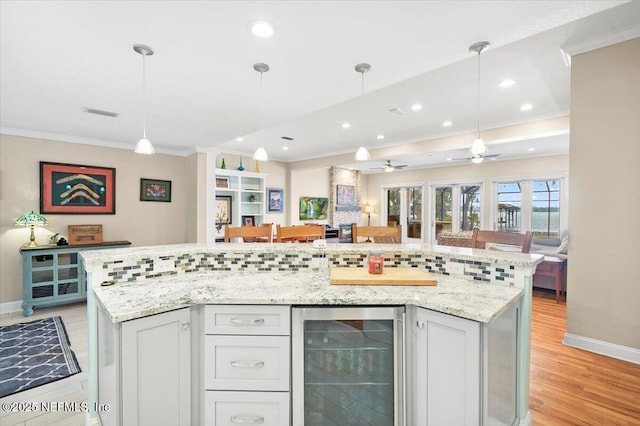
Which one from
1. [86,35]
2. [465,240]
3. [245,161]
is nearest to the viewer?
[86,35]

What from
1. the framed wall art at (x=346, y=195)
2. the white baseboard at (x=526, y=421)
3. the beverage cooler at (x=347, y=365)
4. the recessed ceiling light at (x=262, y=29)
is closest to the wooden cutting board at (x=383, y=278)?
the beverage cooler at (x=347, y=365)

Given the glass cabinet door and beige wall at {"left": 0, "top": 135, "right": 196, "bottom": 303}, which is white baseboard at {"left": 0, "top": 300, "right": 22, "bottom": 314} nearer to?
beige wall at {"left": 0, "top": 135, "right": 196, "bottom": 303}

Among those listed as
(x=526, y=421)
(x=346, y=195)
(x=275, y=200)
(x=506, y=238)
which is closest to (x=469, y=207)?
(x=346, y=195)

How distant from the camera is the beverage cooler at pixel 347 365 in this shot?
1.53 m

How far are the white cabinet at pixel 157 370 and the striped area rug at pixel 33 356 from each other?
1.74 m

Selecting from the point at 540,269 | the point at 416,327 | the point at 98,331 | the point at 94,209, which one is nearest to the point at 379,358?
the point at 416,327

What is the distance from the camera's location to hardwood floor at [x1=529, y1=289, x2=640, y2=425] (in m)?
1.84

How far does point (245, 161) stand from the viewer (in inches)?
268

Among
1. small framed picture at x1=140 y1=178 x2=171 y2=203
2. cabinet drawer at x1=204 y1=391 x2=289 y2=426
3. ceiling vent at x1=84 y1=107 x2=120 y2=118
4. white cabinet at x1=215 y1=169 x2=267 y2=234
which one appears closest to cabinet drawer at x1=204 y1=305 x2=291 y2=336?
cabinet drawer at x1=204 y1=391 x2=289 y2=426

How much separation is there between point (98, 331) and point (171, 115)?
8.48 feet

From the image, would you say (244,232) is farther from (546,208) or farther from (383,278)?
(546,208)

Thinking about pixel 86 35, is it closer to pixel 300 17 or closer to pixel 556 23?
pixel 300 17

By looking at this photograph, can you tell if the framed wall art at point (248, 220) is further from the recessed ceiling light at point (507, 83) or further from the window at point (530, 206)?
the window at point (530, 206)

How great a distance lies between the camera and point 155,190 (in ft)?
17.1
